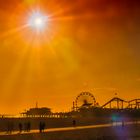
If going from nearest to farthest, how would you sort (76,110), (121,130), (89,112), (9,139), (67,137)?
(9,139) < (67,137) < (121,130) < (89,112) < (76,110)

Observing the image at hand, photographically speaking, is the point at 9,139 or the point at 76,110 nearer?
the point at 9,139

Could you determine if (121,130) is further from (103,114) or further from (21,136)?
(103,114)

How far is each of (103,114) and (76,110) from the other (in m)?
12.1

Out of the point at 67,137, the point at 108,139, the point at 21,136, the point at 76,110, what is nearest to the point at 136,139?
the point at 108,139

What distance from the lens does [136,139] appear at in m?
61.8

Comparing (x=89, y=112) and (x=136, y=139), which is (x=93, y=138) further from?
(x=89, y=112)

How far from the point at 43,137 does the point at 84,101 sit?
143 metres

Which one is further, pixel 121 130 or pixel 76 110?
pixel 76 110

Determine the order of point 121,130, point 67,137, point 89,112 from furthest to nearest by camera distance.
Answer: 1. point 89,112
2. point 121,130
3. point 67,137

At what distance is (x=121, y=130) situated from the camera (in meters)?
77.9

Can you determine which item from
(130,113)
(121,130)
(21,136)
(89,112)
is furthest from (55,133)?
(130,113)

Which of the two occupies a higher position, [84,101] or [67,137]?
[84,101]

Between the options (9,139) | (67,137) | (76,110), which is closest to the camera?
(9,139)

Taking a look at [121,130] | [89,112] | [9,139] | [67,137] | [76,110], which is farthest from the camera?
[76,110]
